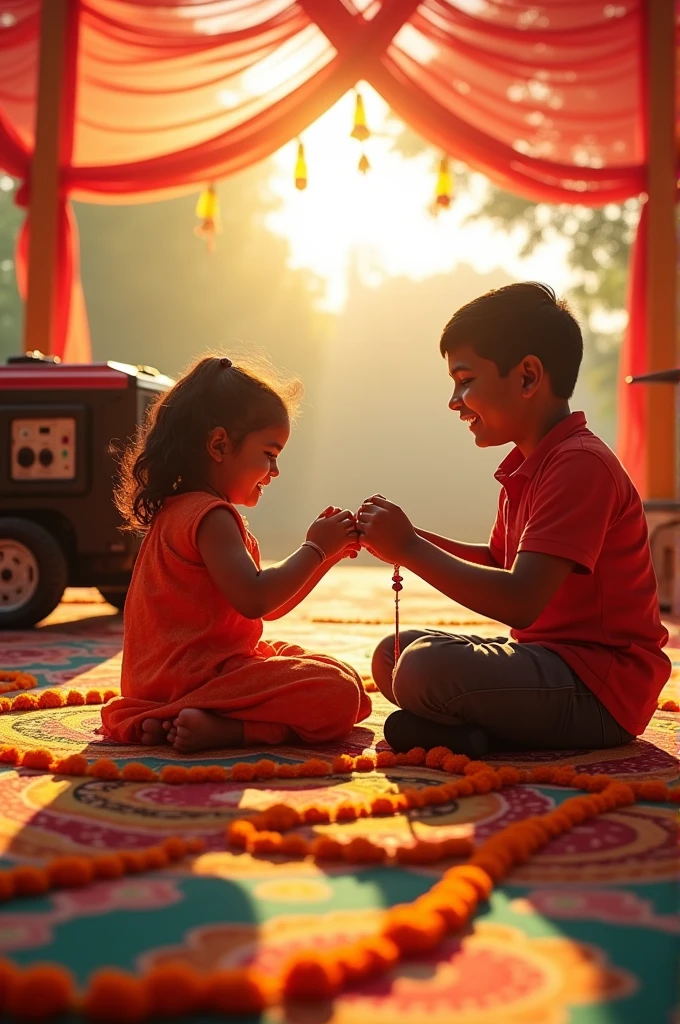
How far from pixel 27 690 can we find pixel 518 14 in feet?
12.3

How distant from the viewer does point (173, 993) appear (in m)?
0.71

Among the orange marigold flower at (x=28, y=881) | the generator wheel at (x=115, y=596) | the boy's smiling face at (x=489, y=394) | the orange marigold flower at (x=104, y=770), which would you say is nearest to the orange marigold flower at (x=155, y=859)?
the orange marigold flower at (x=28, y=881)

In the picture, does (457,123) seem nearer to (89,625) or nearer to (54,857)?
(89,625)

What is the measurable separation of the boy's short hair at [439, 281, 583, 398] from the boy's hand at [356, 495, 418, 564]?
0.31 metres

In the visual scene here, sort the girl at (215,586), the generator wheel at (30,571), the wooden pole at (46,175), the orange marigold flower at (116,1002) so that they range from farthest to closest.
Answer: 1. the wooden pole at (46,175)
2. the generator wheel at (30,571)
3. the girl at (215,586)
4. the orange marigold flower at (116,1002)

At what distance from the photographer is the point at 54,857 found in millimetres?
1048

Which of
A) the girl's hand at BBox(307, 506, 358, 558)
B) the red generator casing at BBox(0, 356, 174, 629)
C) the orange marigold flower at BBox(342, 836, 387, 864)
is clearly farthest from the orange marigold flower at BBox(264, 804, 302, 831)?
the red generator casing at BBox(0, 356, 174, 629)

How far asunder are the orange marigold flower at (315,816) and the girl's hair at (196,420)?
736 mm

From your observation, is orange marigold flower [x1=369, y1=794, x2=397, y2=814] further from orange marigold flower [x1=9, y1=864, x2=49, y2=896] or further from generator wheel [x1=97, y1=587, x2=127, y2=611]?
generator wheel [x1=97, y1=587, x2=127, y2=611]

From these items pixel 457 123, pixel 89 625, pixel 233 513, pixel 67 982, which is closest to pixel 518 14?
pixel 457 123

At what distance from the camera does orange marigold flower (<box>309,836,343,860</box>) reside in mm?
1051

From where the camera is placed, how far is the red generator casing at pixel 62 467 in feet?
10.6

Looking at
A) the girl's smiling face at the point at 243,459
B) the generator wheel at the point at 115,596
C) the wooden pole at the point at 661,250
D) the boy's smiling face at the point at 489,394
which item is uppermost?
the wooden pole at the point at 661,250

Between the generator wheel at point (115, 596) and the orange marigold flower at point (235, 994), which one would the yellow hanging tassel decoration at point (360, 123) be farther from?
the orange marigold flower at point (235, 994)
